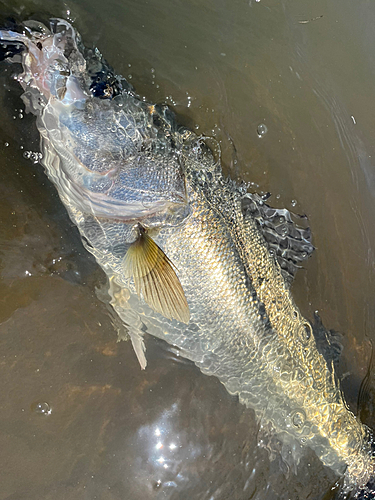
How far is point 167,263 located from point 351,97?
239cm

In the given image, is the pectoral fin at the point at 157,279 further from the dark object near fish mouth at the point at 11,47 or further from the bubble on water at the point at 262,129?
the bubble on water at the point at 262,129

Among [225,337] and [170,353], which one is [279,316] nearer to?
[225,337]

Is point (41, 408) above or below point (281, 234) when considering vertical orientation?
below

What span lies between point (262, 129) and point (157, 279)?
162cm

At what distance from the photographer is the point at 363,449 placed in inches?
117

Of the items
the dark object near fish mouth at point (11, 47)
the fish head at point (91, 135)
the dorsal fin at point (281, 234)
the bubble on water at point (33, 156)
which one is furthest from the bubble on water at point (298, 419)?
the dark object near fish mouth at point (11, 47)

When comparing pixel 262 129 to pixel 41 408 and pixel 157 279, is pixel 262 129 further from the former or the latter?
pixel 41 408


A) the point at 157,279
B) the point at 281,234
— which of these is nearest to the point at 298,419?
the point at 281,234

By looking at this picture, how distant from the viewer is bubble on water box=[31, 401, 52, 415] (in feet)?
8.79

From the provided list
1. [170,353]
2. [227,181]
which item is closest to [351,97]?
[227,181]

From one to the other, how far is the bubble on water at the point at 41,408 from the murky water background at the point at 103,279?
11mm

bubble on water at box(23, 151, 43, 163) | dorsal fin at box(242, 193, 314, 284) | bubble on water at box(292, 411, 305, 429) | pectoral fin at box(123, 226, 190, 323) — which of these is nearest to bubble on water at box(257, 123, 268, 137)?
dorsal fin at box(242, 193, 314, 284)

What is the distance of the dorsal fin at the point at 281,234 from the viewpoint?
2832 millimetres

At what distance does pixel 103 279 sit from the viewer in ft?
8.99
